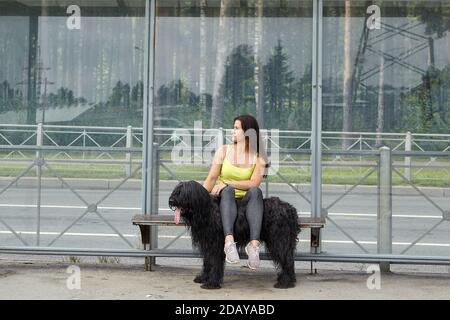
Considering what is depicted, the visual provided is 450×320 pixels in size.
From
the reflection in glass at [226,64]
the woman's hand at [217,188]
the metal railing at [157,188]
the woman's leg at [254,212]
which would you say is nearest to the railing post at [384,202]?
the metal railing at [157,188]

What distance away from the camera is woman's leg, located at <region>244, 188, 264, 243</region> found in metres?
6.54

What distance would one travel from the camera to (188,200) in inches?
254

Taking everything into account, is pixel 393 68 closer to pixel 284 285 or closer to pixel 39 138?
pixel 284 285

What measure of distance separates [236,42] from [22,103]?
2.33 m

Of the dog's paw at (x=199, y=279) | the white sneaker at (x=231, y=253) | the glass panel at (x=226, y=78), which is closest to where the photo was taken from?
the white sneaker at (x=231, y=253)

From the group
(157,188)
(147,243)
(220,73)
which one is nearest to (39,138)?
(157,188)

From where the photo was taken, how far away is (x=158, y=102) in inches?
310

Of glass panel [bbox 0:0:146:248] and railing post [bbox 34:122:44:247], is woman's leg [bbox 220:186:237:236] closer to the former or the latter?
glass panel [bbox 0:0:146:248]

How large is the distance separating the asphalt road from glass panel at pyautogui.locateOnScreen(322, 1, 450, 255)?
0.05ft

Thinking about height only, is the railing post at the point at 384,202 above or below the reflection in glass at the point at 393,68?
below

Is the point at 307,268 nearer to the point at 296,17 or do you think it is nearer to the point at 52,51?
the point at 296,17

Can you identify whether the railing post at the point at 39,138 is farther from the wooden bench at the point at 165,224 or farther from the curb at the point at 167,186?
the wooden bench at the point at 165,224

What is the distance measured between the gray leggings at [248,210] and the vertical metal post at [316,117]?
1063mm

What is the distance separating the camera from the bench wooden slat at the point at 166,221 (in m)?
6.88
